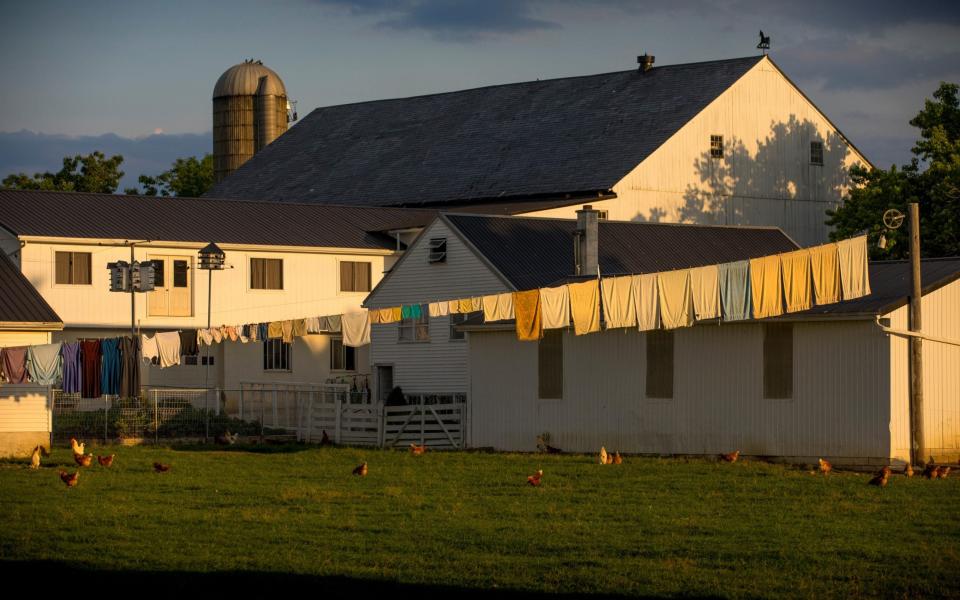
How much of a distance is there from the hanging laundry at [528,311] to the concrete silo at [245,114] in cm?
5939

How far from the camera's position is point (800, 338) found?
3428 cm

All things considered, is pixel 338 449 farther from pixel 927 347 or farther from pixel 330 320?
pixel 927 347

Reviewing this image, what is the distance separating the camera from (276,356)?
58.8 meters

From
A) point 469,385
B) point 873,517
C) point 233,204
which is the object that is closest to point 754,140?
point 233,204

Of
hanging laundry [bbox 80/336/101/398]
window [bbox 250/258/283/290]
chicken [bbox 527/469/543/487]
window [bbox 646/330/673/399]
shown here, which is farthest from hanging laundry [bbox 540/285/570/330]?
window [bbox 250/258/283/290]

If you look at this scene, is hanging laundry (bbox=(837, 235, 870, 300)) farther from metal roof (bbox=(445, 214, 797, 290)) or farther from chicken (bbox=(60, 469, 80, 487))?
chicken (bbox=(60, 469, 80, 487))

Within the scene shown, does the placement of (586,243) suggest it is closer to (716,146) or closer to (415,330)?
(415,330)

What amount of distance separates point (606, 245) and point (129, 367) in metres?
15.1

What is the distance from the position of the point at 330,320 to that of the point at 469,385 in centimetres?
802

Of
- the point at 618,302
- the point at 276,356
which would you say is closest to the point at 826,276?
the point at 618,302

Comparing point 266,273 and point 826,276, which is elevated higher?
point 266,273

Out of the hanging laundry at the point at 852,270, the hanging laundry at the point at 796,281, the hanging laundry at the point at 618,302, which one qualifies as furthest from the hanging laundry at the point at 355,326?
the hanging laundry at the point at 852,270

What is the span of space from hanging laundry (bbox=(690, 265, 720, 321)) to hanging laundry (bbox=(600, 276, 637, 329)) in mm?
1213

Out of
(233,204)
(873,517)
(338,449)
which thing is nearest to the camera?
(873,517)
